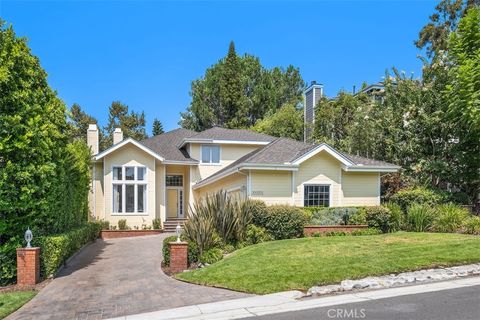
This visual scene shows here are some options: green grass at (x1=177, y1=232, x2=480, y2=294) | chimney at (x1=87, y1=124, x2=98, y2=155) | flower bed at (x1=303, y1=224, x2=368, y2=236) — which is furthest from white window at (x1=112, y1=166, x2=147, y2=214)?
green grass at (x1=177, y1=232, x2=480, y2=294)

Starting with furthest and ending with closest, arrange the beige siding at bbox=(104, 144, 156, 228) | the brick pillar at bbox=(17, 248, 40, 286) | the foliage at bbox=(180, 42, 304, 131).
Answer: the foliage at bbox=(180, 42, 304, 131) < the beige siding at bbox=(104, 144, 156, 228) < the brick pillar at bbox=(17, 248, 40, 286)

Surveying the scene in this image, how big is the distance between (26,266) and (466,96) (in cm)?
1872

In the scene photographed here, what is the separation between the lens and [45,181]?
12.5 m

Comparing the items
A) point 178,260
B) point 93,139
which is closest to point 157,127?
point 93,139

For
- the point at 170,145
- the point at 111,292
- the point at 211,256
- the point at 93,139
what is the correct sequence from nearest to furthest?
the point at 111,292 < the point at 211,256 < the point at 93,139 < the point at 170,145

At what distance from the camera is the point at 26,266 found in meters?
11.4

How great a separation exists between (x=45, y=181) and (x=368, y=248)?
9.66m

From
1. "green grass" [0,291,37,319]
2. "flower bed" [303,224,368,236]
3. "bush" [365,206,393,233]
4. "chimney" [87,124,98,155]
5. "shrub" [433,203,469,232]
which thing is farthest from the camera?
"chimney" [87,124,98,155]

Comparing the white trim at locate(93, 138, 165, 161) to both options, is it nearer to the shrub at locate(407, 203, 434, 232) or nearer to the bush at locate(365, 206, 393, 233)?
the bush at locate(365, 206, 393, 233)

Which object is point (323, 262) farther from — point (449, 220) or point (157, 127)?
point (157, 127)

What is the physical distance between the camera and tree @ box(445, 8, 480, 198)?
19.0m

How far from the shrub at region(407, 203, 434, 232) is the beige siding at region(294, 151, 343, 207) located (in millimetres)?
3248

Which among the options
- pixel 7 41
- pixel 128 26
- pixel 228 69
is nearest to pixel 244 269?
pixel 7 41

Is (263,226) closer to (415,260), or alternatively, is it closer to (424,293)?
(415,260)
